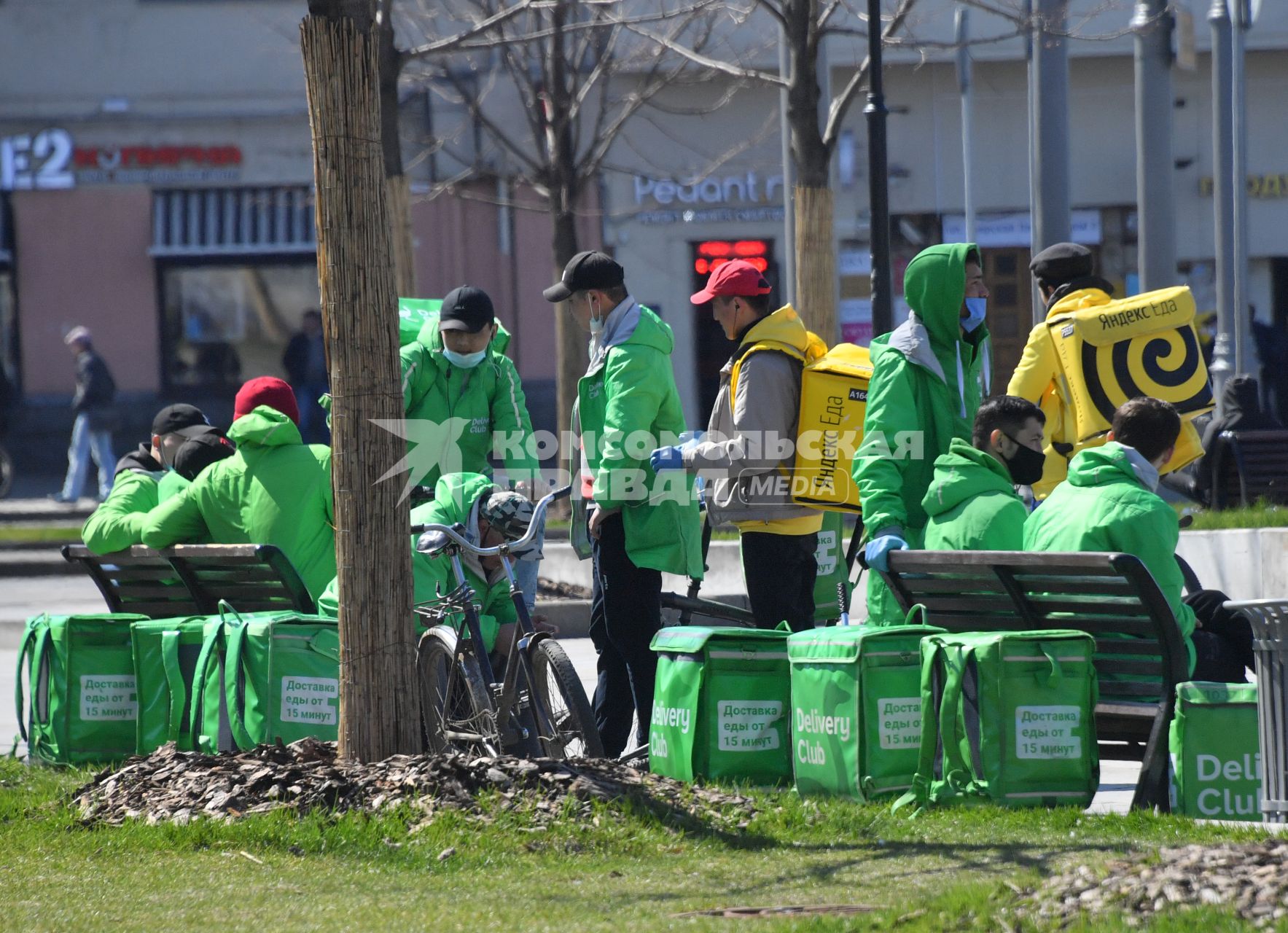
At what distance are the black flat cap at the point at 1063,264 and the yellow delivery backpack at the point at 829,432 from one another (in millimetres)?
1486

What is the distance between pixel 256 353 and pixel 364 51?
20.9 meters

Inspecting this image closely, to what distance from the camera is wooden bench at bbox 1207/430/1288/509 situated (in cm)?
1270

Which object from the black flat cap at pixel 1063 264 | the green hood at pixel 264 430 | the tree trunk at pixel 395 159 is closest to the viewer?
the green hood at pixel 264 430

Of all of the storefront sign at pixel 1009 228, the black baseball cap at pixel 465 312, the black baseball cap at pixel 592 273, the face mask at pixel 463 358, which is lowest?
the face mask at pixel 463 358

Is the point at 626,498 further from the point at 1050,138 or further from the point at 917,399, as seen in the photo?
the point at 1050,138

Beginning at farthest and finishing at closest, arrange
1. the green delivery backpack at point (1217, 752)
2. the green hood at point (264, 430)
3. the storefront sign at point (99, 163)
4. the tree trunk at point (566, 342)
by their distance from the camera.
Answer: the storefront sign at point (99, 163) → the tree trunk at point (566, 342) → the green hood at point (264, 430) → the green delivery backpack at point (1217, 752)

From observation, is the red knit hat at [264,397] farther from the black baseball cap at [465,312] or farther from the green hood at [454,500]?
the green hood at [454,500]

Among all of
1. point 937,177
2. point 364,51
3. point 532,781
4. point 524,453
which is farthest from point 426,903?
point 937,177

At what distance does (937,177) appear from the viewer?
2514 centimetres

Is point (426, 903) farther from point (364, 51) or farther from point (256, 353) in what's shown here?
point (256, 353)

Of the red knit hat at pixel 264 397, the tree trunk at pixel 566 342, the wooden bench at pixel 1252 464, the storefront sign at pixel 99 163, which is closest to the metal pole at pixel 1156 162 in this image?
the wooden bench at pixel 1252 464

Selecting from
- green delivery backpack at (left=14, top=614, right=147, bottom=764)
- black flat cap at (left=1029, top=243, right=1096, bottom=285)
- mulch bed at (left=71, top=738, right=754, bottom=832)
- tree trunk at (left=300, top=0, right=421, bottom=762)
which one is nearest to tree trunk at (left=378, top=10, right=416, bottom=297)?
green delivery backpack at (left=14, top=614, right=147, bottom=764)

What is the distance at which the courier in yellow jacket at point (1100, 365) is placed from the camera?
7.73m

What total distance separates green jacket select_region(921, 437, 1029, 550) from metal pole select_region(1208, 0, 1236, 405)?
37.6 feet
